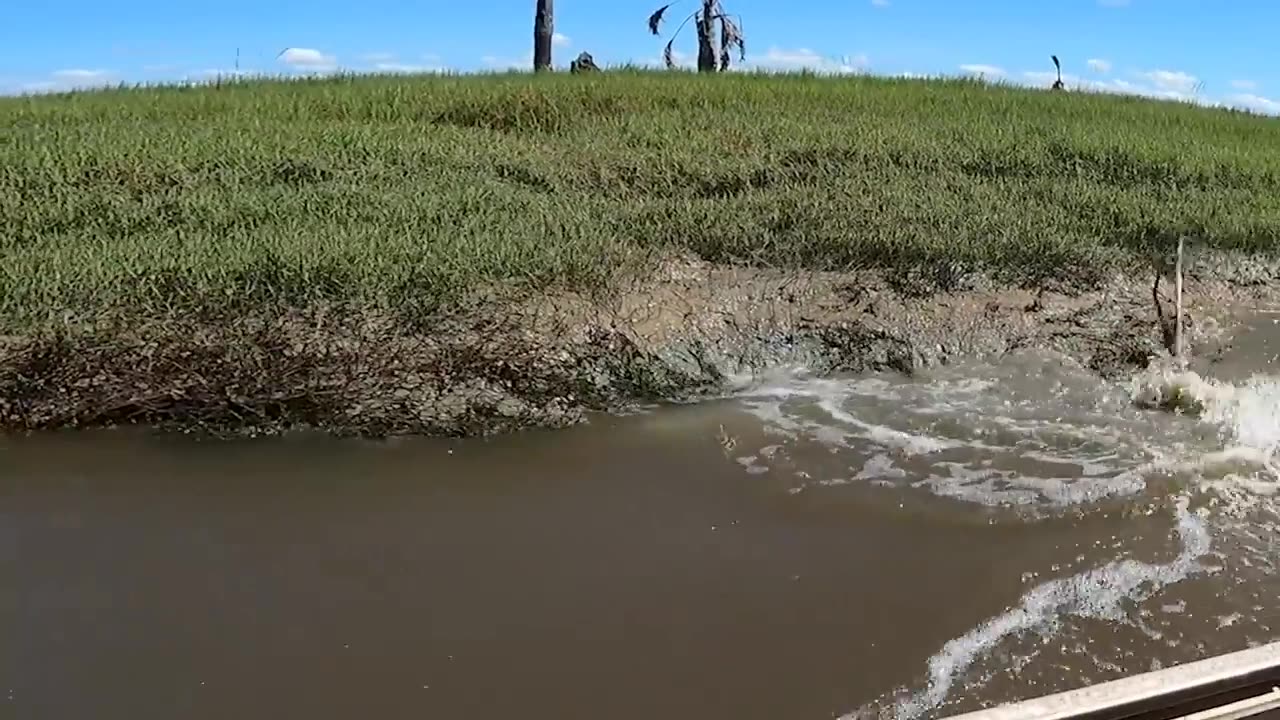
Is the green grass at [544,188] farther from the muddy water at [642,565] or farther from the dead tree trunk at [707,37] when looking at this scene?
the dead tree trunk at [707,37]

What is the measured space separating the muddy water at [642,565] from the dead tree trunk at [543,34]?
10.5 meters

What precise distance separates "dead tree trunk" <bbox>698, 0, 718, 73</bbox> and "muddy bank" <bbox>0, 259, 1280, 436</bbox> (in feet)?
30.5

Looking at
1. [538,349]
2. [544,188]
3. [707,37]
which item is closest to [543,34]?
[707,37]

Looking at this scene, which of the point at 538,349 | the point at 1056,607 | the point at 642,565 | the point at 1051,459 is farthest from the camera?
the point at 538,349

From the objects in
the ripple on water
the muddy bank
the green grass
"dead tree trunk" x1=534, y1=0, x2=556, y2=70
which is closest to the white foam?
the ripple on water

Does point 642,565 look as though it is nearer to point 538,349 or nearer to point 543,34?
point 538,349

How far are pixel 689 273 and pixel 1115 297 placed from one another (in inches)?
105

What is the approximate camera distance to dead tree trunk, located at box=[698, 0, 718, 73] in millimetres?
15359

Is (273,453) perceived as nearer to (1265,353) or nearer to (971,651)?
(971,651)

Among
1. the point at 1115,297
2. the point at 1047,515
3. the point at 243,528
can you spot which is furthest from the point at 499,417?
the point at 1115,297

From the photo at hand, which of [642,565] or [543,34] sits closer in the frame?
[642,565]

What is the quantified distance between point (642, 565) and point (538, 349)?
1768 mm

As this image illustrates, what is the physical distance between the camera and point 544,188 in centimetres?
805

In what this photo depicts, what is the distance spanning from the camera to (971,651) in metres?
3.34
